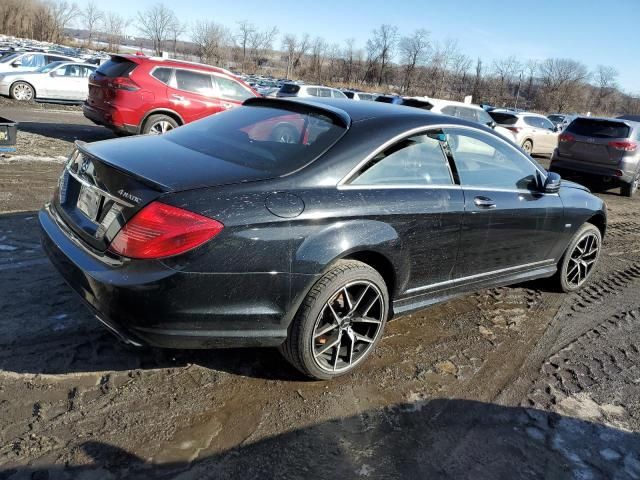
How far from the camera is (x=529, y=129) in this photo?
1700 centimetres

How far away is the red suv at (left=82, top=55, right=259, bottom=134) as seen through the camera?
381 inches

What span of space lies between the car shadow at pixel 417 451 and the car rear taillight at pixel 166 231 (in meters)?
0.93

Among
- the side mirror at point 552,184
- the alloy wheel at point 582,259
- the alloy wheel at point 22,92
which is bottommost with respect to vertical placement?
the alloy wheel at point 582,259

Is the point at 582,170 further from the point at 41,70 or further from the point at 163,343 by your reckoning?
the point at 41,70

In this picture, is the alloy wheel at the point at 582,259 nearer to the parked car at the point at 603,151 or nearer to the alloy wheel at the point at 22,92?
the parked car at the point at 603,151

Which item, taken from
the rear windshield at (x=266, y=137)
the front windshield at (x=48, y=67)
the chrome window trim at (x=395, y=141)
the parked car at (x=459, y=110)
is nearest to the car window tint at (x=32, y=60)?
the front windshield at (x=48, y=67)

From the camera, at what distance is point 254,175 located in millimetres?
2871

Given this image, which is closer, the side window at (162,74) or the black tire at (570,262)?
the black tire at (570,262)

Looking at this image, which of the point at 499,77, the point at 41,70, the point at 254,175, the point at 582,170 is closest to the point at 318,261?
the point at 254,175

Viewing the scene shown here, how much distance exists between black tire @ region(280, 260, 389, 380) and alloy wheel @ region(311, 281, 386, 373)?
0.01 meters

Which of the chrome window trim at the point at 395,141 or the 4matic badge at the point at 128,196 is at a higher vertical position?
the chrome window trim at the point at 395,141

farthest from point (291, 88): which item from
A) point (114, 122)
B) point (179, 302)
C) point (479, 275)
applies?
point (179, 302)

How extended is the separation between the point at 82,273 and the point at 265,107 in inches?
72.0

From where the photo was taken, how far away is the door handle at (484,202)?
147 inches
